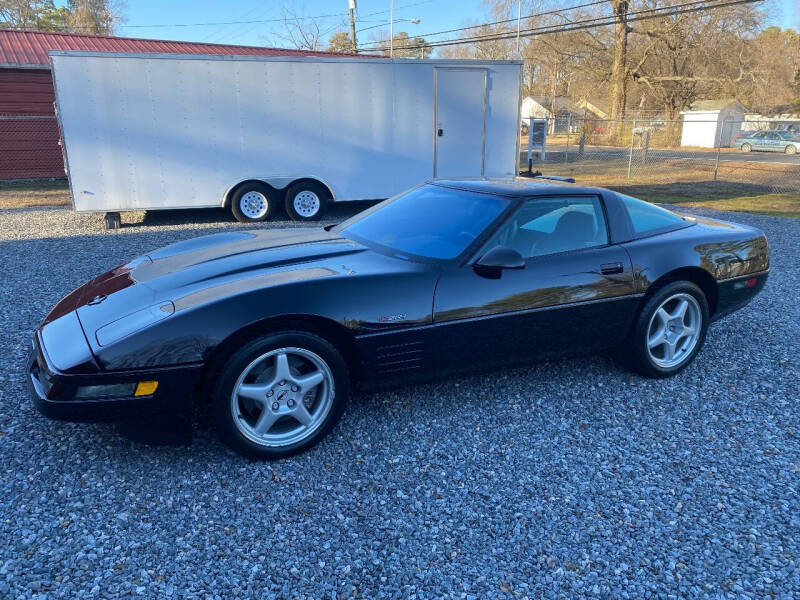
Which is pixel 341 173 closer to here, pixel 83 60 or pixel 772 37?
pixel 83 60

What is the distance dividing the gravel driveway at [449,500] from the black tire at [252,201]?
6.09 metres

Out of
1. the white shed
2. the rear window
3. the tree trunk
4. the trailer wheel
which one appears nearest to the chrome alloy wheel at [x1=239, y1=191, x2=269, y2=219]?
the trailer wheel

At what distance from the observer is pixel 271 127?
30.3 feet

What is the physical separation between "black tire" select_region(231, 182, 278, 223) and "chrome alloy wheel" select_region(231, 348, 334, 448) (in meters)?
7.31

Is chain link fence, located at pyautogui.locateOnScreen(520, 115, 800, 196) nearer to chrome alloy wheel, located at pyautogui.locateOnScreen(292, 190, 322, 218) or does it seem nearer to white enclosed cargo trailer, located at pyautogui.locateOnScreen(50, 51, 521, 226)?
white enclosed cargo trailer, located at pyautogui.locateOnScreen(50, 51, 521, 226)

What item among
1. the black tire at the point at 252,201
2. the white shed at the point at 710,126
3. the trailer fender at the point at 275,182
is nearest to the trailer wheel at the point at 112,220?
the trailer fender at the point at 275,182

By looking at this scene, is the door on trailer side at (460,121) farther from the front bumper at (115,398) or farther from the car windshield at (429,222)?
the front bumper at (115,398)

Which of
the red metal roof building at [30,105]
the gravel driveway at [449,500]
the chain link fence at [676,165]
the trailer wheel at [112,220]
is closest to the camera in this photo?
the gravel driveway at [449,500]

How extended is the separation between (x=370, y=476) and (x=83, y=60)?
27.1 feet

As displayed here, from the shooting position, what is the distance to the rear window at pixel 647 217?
379 cm

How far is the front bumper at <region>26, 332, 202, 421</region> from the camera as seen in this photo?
2.42 m

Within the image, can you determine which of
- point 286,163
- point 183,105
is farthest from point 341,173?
point 183,105

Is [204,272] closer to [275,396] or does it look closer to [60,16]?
[275,396]

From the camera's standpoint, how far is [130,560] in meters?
2.15
